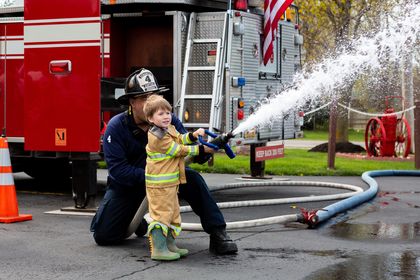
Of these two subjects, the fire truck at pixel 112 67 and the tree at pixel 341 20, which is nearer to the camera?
the fire truck at pixel 112 67

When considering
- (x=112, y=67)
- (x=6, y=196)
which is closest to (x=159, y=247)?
(x=6, y=196)

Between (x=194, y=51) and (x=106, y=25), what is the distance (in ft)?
4.74

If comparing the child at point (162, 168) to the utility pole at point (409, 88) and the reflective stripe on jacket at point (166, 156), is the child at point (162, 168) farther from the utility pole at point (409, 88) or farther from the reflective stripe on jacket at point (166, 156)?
the utility pole at point (409, 88)

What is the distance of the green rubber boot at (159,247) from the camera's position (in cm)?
652

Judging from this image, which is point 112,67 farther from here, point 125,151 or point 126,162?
point 126,162

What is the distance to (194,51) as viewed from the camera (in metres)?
10.6

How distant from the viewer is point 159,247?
257 inches

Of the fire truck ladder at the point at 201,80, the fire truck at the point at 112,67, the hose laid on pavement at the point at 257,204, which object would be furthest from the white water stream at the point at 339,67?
the hose laid on pavement at the point at 257,204

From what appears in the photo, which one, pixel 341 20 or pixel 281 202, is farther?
pixel 341 20

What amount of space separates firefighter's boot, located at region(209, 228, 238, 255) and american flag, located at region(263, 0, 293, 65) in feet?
16.6

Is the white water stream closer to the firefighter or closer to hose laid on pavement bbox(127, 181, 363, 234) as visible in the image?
hose laid on pavement bbox(127, 181, 363, 234)

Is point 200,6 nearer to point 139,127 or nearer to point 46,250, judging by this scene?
point 139,127

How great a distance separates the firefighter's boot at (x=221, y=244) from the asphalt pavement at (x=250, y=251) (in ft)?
0.21

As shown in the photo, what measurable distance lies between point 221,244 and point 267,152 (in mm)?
5217
